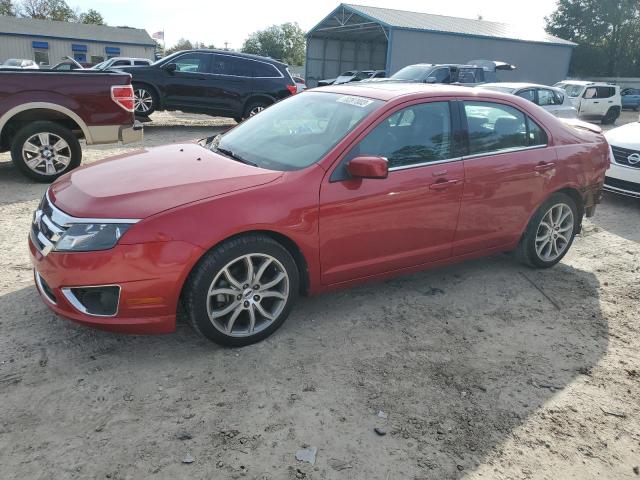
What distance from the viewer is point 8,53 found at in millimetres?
43656

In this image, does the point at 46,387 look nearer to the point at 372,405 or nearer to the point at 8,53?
the point at 372,405

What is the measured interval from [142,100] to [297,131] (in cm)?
896

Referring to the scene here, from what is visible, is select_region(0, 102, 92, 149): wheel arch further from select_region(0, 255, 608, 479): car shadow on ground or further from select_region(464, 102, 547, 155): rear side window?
select_region(464, 102, 547, 155): rear side window

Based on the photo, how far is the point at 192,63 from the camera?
12102 mm

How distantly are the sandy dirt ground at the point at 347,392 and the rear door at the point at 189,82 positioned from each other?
846 centimetres

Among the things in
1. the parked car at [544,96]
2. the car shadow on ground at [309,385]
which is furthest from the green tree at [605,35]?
the car shadow on ground at [309,385]

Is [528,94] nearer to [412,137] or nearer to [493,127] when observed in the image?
[493,127]

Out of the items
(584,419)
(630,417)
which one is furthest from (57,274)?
(630,417)

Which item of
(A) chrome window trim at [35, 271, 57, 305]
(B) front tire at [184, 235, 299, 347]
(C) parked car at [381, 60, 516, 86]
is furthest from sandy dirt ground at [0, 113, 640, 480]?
(C) parked car at [381, 60, 516, 86]

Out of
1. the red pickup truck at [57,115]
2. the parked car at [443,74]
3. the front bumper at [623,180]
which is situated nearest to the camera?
the red pickup truck at [57,115]

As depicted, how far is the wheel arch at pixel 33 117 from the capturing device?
648 centimetres

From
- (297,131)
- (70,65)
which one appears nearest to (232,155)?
(297,131)

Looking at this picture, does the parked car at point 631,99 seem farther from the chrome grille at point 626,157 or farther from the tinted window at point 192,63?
the tinted window at point 192,63

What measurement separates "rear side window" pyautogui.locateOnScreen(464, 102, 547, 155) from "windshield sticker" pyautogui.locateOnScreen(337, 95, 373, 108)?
85 centimetres
